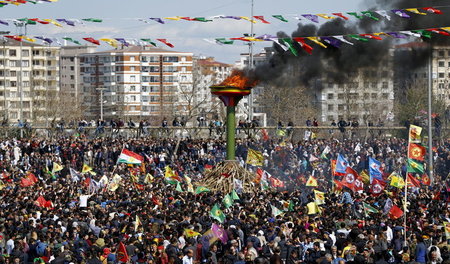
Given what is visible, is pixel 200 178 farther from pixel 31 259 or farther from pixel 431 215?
pixel 31 259

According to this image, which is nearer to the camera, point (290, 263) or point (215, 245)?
point (290, 263)

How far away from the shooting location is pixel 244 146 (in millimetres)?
46312

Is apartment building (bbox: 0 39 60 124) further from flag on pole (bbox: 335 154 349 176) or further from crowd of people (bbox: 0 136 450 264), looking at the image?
flag on pole (bbox: 335 154 349 176)

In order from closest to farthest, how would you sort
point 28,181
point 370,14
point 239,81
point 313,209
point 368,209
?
point 313,209 < point 368,209 < point 370,14 < point 28,181 < point 239,81

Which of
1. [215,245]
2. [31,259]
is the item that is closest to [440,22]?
[215,245]

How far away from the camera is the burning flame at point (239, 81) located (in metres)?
37.6

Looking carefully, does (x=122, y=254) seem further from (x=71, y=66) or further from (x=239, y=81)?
(x=71, y=66)

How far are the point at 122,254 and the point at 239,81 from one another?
19.5 meters

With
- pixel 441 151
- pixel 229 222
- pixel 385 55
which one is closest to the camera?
pixel 229 222

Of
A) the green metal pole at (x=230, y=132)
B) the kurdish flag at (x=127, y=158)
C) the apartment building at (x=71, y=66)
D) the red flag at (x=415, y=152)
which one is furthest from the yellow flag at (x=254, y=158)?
the apartment building at (x=71, y=66)

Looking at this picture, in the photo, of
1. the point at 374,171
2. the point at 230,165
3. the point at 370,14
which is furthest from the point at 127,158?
the point at 370,14

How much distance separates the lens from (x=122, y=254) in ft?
62.6

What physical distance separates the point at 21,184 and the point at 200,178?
281 inches

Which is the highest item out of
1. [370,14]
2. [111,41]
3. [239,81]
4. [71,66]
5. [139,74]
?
[71,66]
